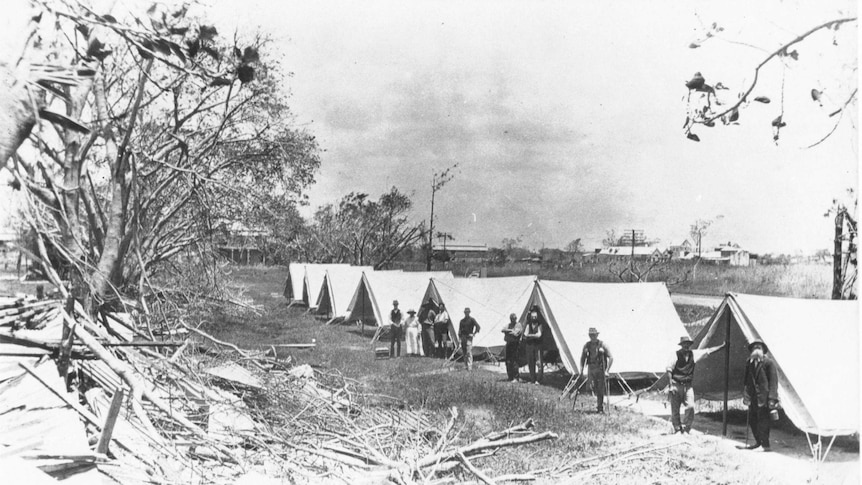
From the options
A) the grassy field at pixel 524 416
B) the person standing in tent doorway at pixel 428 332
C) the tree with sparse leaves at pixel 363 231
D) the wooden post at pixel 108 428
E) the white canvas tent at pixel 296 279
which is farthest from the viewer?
the tree with sparse leaves at pixel 363 231

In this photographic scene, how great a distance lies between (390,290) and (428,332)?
3.56 metres

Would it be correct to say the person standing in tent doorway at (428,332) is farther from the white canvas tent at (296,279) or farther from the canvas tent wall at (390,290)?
the white canvas tent at (296,279)

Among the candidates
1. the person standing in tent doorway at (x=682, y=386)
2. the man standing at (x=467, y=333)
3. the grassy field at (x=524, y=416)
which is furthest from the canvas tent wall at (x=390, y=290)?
the person standing in tent doorway at (x=682, y=386)

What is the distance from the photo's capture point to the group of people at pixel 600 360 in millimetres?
6473

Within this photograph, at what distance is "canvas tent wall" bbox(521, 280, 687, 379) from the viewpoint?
9.98m

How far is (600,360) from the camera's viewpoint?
8.49 m

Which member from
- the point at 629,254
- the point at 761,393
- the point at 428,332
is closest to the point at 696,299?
the point at 428,332

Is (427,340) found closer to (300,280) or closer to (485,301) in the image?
(485,301)

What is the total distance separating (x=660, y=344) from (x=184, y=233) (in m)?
9.23

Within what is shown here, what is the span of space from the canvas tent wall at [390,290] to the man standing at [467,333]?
3970 millimetres

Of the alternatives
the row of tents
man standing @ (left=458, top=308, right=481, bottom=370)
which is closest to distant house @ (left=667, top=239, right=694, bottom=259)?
the row of tents

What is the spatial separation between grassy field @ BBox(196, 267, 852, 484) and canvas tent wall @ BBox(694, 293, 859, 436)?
0.98 m

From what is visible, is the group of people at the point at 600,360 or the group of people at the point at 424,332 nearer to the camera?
the group of people at the point at 600,360

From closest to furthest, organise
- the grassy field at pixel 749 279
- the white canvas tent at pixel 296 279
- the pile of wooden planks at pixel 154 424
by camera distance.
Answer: the pile of wooden planks at pixel 154 424 → the grassy field at pixel 749 279 → the white canvas tent at pixel 296 279
